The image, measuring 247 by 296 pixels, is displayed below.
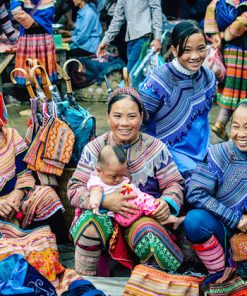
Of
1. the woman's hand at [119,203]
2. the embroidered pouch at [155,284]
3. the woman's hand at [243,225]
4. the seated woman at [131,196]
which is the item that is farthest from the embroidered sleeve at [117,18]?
the embroidered pouch at [155,284]

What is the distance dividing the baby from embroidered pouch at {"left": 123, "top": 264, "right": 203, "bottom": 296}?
11.1 inches

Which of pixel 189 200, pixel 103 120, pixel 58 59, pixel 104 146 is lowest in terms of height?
pixel 103 120

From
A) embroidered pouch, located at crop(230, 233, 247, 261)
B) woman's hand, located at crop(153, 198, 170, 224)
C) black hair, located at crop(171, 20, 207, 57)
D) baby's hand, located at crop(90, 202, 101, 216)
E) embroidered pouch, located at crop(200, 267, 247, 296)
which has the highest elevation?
black hair, located at crop(171, 20, 207, 57)

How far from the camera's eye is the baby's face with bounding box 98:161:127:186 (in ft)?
10.7

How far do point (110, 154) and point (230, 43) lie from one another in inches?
119

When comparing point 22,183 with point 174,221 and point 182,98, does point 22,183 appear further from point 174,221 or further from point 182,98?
point 182,98

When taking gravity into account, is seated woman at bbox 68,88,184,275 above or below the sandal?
above

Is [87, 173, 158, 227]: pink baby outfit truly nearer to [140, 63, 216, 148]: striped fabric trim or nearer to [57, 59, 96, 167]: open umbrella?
[140, 63, 216, 148]: striped fabric trim

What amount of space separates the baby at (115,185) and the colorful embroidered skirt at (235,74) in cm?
277

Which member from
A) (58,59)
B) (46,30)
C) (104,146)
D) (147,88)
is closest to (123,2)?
(46,30)

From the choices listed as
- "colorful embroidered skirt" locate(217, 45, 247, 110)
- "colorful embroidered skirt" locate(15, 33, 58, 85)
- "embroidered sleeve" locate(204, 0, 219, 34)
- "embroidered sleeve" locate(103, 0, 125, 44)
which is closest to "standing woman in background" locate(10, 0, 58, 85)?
"colorful embroidered skirt" locate(15, 33, 58, 85)

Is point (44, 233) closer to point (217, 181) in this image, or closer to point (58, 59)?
point (217, 181)

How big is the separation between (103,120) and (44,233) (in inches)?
149

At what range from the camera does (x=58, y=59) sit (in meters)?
7.54
